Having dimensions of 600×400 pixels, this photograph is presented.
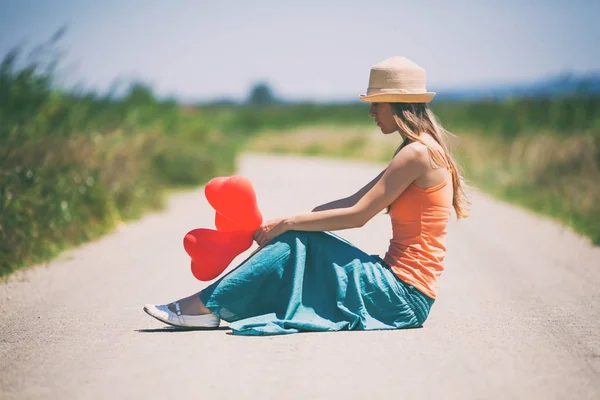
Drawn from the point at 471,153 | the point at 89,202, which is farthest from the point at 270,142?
the point at 89,202

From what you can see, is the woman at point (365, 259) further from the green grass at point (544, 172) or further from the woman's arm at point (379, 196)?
the green grass at point (544, 172)

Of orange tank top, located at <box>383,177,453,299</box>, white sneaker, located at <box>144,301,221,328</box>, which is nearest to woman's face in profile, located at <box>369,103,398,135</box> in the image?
orange tank top, located at <box>383,177,453,299</box>

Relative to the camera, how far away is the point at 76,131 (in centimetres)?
1098

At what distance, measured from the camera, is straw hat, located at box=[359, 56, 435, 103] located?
473cm

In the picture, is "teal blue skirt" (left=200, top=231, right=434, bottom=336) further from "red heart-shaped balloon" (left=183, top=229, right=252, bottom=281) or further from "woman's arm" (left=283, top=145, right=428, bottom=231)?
"red heart-shaped balloon" (left=183, top=229, right=252, bottom=281)

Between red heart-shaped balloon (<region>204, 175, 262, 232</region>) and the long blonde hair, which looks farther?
red heart-shaped balloon (<region>204, 175, 262, 232</region>)

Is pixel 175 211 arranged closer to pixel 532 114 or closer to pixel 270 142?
pixel 532 114

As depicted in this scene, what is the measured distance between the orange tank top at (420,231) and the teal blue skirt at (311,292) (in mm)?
71

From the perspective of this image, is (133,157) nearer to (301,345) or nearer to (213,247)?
(213,247)

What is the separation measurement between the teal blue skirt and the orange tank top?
0.23 feet

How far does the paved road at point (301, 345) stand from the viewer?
385 centimetres

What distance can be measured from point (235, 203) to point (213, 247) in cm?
32

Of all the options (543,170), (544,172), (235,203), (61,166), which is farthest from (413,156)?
(543,170)

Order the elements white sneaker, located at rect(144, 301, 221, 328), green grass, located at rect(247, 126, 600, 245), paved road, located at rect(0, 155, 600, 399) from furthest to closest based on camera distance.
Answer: green grass, located at rect(247, 126, 600, 245) < white sneaker, located at rect(144, 301, 221, 328) < paved road, located at rect(0, 155, 600, 399)
